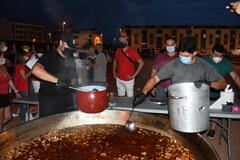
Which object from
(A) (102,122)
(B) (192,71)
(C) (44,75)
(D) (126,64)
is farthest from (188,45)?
(D) (126,64)

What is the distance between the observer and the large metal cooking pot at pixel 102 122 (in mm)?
2402

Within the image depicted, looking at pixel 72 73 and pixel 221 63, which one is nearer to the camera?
pixel 72 73

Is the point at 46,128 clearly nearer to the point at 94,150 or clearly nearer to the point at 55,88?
the point at 55,88

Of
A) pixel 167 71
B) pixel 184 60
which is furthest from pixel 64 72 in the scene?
pixel 184 60

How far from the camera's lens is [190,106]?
2240mm

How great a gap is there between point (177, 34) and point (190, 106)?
78.2 meters

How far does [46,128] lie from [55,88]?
0.74 metres

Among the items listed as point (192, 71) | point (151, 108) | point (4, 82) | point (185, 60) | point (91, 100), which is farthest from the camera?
point (4, 82)

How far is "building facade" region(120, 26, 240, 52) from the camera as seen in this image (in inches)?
2955

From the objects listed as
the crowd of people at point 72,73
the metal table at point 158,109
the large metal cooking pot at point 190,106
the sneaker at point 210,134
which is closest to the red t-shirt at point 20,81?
the crowd of people at point 72,73

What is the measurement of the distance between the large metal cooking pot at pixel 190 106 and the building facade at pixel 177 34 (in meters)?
73.8

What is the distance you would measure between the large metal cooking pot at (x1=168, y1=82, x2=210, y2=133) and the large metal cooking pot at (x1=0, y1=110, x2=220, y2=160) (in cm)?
22

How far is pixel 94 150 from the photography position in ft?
8.60

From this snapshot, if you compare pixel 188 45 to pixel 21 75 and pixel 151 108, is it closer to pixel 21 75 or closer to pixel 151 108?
pixel 151 108
